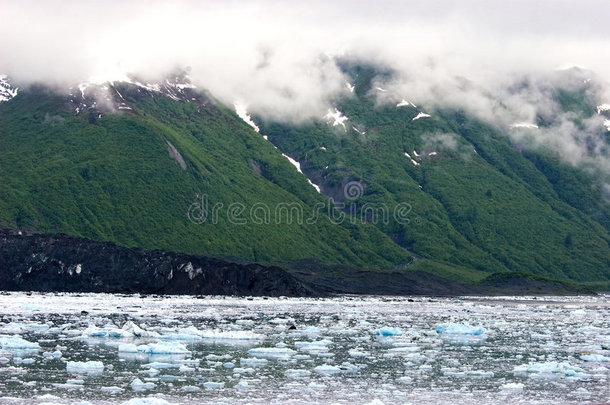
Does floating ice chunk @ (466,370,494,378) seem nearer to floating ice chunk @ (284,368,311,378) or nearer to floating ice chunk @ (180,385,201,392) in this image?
floating ice chunk @ (284,368,311,378)

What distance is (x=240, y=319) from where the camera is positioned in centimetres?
7212

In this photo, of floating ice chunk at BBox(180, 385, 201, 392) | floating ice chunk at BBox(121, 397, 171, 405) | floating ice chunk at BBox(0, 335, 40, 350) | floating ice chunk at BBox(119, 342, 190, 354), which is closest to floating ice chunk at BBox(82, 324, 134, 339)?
floating ice chunk at BBox(119, 342, 190, 354)

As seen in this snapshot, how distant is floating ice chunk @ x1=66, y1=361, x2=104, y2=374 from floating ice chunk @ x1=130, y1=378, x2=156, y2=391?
3.97 m

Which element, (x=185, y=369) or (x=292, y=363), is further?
(x=292, y=363)

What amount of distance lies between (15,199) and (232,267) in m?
83.4

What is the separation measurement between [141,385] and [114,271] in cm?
9994

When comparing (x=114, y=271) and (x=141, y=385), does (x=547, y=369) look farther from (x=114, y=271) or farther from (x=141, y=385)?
(x=114, y=271)

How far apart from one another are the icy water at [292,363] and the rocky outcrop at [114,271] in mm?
59667

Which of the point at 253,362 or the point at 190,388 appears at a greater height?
the point at 253,362

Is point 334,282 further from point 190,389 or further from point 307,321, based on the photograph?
point 190,389

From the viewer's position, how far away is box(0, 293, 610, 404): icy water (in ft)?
107

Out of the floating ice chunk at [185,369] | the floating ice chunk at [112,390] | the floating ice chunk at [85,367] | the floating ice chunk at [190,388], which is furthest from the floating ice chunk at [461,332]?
the floating ice chunk at [112,390]

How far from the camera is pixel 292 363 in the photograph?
4216 centimetres

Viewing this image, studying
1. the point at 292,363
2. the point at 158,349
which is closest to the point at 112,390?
the point at 158,349
